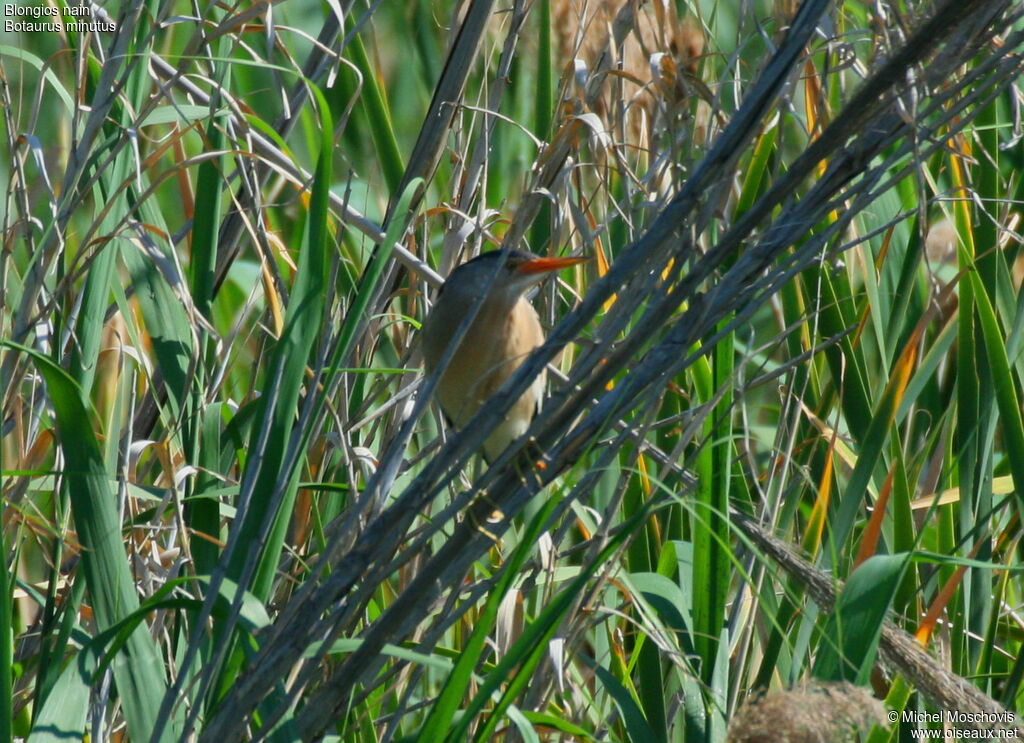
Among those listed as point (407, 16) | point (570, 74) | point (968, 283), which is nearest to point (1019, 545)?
point (968, 283)

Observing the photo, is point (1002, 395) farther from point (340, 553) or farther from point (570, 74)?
point (340, 553)

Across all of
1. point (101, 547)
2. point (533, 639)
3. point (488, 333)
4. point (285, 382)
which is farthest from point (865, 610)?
point (488, 333)

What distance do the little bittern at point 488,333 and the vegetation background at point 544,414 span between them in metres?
0.07

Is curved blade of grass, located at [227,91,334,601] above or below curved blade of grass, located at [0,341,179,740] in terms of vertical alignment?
above

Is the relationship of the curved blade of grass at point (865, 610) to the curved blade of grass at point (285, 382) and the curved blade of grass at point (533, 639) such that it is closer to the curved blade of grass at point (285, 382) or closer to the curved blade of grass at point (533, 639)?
the curved blade of grass at point (533, 639)

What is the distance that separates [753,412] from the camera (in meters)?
3.18

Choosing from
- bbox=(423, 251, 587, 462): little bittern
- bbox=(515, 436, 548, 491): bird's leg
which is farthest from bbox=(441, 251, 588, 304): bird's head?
bbox=(515, 436, 548, 491): bird's leg

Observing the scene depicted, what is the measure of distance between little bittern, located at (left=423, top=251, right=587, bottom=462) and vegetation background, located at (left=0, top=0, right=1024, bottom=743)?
0.07 m

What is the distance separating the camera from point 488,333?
238 centimetres

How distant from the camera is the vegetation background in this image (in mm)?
1244

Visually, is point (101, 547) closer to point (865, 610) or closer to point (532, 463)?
point (532, 463)

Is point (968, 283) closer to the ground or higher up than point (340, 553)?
higher up

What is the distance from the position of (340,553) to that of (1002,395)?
1090 millimetres

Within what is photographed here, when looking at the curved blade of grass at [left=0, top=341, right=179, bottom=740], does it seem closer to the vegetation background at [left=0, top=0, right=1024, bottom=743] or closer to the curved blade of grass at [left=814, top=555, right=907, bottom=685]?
the vegetation background at [left=0, top=0, right=1024, bottom=743]
